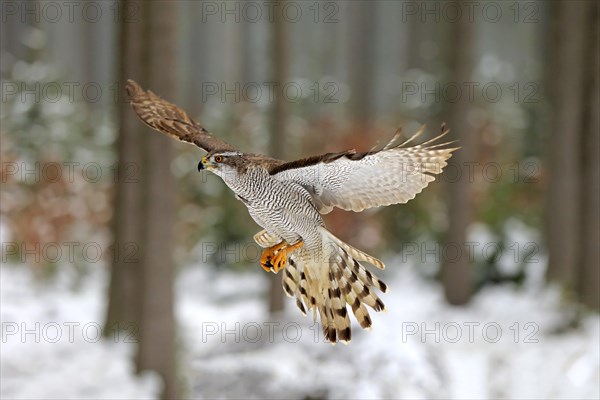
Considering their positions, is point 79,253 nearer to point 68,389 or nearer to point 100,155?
point 100,155

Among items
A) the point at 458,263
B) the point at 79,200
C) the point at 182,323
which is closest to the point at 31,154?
the point at 79,200

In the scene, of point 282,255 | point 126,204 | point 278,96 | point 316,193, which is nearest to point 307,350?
point 126,204

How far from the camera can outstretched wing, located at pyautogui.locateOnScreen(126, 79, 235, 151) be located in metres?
2.83

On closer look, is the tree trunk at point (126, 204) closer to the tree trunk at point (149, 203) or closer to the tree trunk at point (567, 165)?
the tree trunk at point (149, 203)

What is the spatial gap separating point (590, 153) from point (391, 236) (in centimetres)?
485

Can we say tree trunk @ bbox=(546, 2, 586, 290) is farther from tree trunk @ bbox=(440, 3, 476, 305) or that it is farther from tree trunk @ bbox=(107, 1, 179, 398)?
tree trunk @ bbox=(107, 1, 179, 398)

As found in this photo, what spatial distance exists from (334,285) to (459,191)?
9003 mm

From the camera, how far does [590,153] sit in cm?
1017

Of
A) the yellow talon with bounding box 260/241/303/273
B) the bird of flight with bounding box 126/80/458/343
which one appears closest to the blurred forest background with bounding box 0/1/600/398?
the bird of flight with bounding box 126/80/458/343

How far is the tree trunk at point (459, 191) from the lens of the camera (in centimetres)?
1139

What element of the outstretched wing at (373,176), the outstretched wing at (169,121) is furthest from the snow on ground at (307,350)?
the outstretched wing at (169,121)

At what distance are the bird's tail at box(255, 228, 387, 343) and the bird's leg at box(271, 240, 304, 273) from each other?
0.44 ft

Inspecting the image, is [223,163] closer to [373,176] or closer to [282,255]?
[282,255]

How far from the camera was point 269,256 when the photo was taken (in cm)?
278
